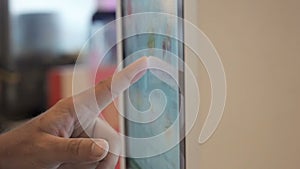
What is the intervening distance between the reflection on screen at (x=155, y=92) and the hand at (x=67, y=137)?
4 centimetres

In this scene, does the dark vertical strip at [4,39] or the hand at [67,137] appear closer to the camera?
the hand at [67,137]

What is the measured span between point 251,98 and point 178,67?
115 mm

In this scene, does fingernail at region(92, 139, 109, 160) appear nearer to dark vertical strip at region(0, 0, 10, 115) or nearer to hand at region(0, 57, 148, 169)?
hand at region(0, 57, 148, 169)

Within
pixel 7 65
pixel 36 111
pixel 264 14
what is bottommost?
pixel 36 111

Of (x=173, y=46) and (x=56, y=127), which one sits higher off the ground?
(x=173, y=46)

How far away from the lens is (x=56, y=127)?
25.9 inches

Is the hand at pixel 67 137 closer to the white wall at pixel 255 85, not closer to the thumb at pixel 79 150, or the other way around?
the thumb at pixel 79 150

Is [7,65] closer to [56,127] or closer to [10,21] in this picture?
[10,21]

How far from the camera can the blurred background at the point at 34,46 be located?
114 inches

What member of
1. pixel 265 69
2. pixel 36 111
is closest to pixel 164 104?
pixel 265 69

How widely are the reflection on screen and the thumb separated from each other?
0.10 metres

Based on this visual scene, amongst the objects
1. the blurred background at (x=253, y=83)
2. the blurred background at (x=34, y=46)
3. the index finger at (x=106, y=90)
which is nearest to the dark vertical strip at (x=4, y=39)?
the blurred background at (x=34, y=46)

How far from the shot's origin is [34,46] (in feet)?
9.95

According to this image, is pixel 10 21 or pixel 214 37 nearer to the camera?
pixel 214 37
